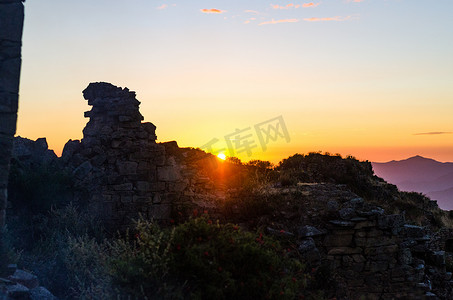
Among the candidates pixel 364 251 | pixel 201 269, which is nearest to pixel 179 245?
pixel 201 269

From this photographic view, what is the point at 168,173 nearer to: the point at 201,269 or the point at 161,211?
the point at 161,211

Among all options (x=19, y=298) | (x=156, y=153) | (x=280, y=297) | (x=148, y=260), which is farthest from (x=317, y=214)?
(x=19, y=298)

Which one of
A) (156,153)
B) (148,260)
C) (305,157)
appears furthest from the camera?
(305,157)

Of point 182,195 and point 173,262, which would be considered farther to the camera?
point 182,195

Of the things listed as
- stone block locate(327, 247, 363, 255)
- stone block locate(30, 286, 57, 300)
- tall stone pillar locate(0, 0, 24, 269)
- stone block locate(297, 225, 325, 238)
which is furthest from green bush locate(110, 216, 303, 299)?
stone block locate(327, 247, 363, 255)

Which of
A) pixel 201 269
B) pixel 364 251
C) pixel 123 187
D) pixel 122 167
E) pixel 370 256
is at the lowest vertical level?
pixel 370 256

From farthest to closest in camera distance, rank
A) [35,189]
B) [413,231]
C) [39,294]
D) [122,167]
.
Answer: [122,167]
[413,231]
[35,189]
[39,294]

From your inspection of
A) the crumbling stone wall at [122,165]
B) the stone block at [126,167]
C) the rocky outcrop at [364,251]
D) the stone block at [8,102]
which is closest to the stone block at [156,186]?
the crumbling stone wall at [122,165]

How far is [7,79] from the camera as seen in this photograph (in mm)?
7465

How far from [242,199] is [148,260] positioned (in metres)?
6.51

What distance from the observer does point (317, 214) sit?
1134 cm

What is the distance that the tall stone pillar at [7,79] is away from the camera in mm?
7441

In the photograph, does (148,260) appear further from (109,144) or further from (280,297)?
(109,144)

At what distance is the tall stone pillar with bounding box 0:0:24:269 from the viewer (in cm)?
744
